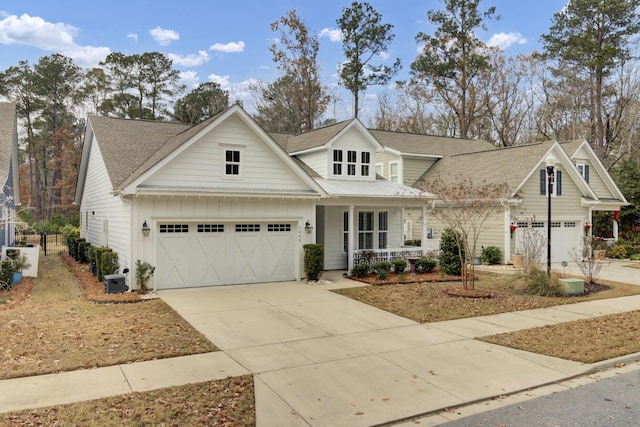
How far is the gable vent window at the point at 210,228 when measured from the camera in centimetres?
1466

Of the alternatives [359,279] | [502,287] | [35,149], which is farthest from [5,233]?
[35,149]

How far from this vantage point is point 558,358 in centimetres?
805

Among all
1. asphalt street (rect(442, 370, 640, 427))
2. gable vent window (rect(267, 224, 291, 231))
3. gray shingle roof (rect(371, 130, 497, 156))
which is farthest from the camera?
gray shingle roof (rect(371, 130, 497, 156))

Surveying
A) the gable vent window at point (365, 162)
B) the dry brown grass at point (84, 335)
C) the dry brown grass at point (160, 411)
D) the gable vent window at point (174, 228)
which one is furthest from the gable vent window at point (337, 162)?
the dry brown grass at point (160, 411)

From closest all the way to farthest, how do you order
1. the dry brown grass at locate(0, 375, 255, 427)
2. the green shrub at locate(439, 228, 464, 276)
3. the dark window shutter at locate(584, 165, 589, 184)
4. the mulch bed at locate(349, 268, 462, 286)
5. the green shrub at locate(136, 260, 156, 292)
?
the dry brown grass at locate(0, 375, 255, 427) < the green shrub at locate(136, 260, 156, 292) < the mulch bed at locate(349, 268, 462, 286) < the green shrub at locate(439, 228, 464, 276) < the dark window shutter at locate(584, 165, 589, 184)

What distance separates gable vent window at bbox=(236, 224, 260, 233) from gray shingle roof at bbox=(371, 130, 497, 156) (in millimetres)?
12868

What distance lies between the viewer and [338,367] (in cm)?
743

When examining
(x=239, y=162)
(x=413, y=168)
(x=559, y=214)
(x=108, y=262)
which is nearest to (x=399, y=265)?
(x=239, y=162)

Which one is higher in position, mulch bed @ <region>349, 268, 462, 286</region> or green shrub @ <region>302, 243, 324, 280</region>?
green shrub @ <region>302, 243, 324, 280</region>

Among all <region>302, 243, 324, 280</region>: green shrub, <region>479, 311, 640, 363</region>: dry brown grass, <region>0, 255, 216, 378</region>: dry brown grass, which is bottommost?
<region>479, 311, 640, 363</region>: dry brown grass

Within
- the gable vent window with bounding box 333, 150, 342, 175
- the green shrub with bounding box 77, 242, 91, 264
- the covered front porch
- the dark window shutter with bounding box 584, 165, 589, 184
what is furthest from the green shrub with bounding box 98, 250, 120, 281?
the dark window shutter with bounding box 584, 165, 589, 184

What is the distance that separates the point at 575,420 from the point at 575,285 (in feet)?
31.3

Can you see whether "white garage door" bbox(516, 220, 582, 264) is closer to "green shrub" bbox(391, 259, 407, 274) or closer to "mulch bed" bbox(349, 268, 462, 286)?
"mulch bed" bbox(349, 268, 462, 286)

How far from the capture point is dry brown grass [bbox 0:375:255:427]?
5328 mm
